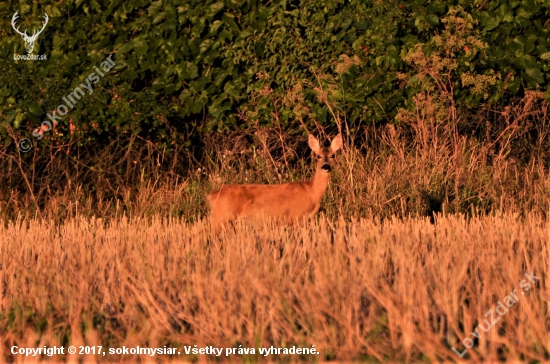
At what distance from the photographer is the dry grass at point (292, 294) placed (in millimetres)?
5250

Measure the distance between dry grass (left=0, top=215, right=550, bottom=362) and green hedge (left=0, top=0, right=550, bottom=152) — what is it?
12.0 feet

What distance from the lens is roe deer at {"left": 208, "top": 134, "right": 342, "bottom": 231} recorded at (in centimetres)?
1021

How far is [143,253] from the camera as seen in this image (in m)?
8.06

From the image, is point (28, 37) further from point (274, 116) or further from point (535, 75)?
point (535, 75)

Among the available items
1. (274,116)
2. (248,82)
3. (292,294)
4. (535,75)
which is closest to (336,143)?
(274,116)

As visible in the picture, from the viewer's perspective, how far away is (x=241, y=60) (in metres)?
12.3

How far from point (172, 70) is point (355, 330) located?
7.65 metres

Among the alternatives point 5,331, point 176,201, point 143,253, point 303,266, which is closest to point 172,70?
point 176,201

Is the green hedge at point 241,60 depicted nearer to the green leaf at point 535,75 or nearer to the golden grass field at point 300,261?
the green leaf at point 535,75

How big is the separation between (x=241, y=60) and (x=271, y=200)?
2.73 meters

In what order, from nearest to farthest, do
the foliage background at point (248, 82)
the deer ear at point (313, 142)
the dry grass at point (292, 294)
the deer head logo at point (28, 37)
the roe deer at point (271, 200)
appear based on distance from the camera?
the dry grass at point (292, 294)
the roe deer at point (271, 200)
the deer ear at point (313, 142)
the foliage background at point (248, 82)
the deer head logo at point (28, 37)

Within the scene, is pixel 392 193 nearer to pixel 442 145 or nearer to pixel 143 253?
pixel 442 145

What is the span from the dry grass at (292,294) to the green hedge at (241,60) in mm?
Result: 3659
